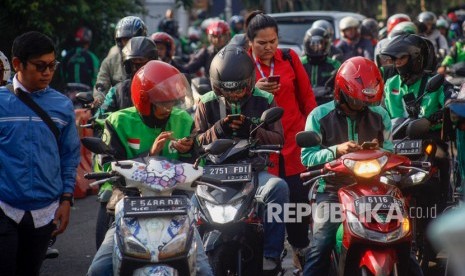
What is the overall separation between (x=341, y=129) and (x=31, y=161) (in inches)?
79.2

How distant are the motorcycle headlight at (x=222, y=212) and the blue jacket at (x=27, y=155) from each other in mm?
1130

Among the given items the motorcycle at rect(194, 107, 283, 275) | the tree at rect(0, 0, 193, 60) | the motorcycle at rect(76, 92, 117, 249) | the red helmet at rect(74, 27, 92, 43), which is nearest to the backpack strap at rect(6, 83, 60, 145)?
the motorcycle at rect(76, 92, 117, 249)

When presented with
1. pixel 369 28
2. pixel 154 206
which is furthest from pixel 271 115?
pixel 369 28

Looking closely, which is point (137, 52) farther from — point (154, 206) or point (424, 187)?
point (154, 206)

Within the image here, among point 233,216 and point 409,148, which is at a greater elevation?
point 233,216

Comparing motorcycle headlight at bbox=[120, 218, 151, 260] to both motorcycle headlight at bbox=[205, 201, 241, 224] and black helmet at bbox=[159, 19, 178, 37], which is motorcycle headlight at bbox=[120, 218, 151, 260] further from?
black helmet at bbox=[159, 19, 178, 37]

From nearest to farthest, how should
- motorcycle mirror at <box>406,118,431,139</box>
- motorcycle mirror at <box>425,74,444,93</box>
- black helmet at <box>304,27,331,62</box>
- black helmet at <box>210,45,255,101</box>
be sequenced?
motorcycle mirror at <box>406,118,431,139</box> → black helmet at <box>210,45,255,101</box> → motorcycle mirror at <box>425,74,444,93</box> → black helmet at <box>304,27,331,62</box>

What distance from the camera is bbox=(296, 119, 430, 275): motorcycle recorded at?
22.2 ft

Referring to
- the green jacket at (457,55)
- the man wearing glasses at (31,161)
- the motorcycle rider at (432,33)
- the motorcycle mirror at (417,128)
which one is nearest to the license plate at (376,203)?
the motorcycle mirror at (417,128)

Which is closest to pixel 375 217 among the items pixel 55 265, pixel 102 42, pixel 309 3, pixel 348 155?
pixel 348 155

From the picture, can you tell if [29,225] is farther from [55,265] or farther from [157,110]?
[55,265]

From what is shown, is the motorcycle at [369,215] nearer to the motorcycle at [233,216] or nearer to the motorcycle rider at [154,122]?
the motorcycle at [233,216]

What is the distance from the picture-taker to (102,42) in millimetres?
19219

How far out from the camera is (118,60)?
37.7ft
